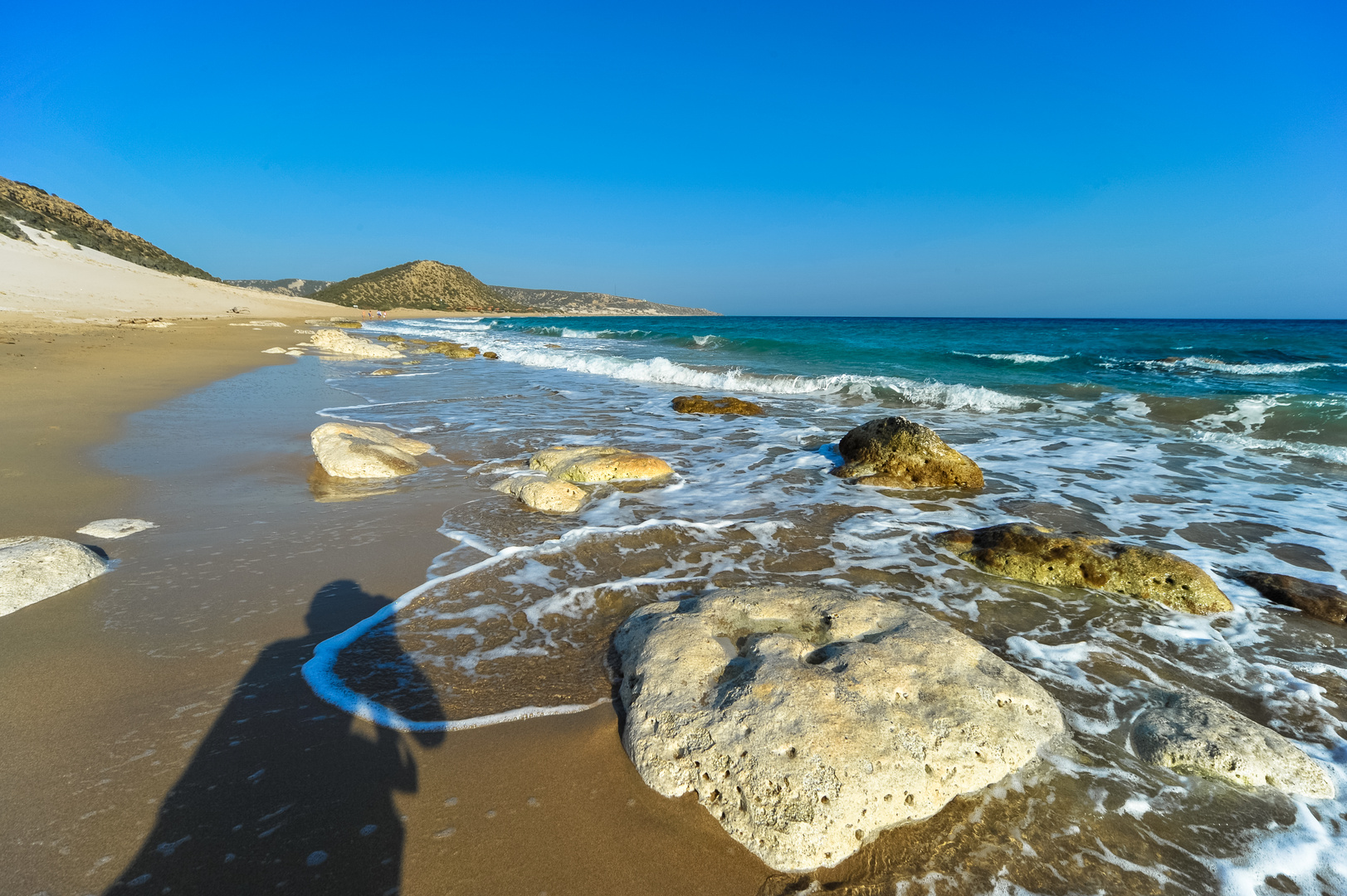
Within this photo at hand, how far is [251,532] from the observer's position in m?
4.29

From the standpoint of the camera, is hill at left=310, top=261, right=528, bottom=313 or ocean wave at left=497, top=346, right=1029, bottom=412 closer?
ocean wave at left=497, top=346, right=1029, bottom=412

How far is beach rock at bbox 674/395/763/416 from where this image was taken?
10.2 metres

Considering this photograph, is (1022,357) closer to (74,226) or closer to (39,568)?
(39,568)

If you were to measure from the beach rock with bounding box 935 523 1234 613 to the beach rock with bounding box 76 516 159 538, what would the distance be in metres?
6.14

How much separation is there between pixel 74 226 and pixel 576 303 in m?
75.8

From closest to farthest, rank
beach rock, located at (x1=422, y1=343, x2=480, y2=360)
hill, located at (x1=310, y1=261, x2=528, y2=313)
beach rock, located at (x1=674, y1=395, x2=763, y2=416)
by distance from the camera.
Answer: beach rock, located at (x1=674, y1=395, x2=763, y2=416) → beach rock, located at (x1=422, y1=343, x2=480, y2=360) → hill, located at (x1=310, y1=261, x2=528, y2=313)

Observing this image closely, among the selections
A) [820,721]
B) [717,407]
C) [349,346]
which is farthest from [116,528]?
[349,346]

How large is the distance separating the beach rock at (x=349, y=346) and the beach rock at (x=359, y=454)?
1390 cm

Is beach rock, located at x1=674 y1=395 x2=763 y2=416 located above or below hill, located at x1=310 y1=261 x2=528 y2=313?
below

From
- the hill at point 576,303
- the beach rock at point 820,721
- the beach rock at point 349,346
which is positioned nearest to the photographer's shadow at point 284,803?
the beach rock at point 820,721

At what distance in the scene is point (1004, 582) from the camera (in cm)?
395

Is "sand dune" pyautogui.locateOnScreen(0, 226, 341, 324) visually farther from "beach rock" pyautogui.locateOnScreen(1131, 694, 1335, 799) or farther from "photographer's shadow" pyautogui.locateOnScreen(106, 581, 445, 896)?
"beach rock" pyautogui.locateOnScreen(1131, 694, 1335, 799)

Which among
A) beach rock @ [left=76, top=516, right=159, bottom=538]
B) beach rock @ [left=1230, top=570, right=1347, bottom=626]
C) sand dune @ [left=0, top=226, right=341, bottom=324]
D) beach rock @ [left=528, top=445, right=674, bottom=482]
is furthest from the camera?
sand dune @ [left=0, top=226, right=341, bottom=324]

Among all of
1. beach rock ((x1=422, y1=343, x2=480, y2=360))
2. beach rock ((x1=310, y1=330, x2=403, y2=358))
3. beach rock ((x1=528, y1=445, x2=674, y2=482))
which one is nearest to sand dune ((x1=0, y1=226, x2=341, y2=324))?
beach rock ((x1=310, y1=330, x2=403, y2=358))
